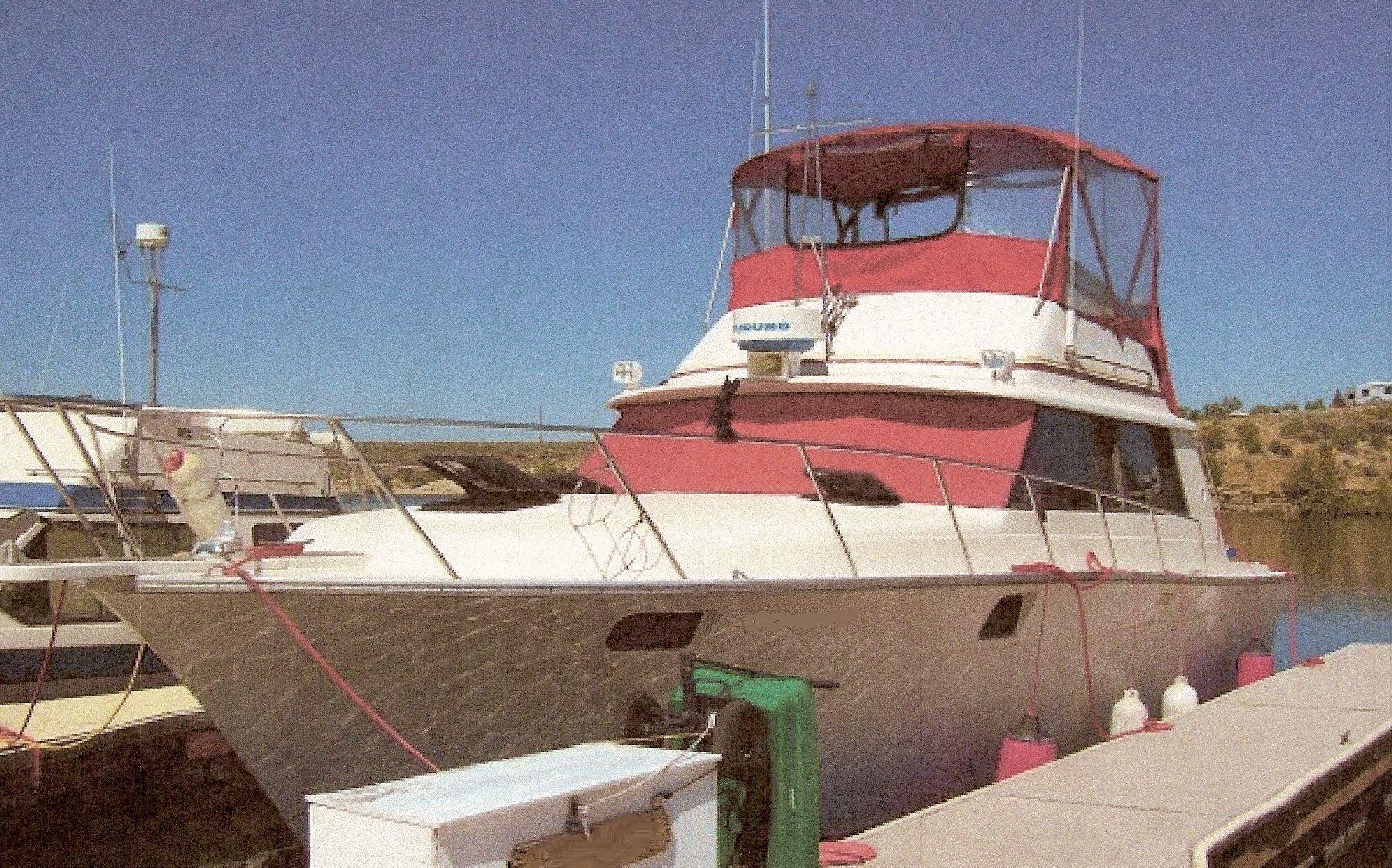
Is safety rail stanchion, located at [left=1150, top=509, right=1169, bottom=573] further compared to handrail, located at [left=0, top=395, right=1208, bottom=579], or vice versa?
safety rail stanchion, located at [left=1150, top=509, right=1169, bottom=573]

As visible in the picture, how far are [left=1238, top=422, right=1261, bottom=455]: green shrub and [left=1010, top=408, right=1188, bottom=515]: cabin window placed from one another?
155 feet

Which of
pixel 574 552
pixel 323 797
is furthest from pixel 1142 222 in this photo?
pixel 323 797

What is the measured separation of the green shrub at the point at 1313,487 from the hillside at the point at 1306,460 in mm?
23

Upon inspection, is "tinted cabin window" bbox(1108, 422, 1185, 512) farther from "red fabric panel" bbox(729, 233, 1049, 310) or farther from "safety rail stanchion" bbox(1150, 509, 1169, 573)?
"red fabric panel" bbox(729, 233, 1049, 310)

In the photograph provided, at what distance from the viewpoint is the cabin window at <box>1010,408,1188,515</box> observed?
336 inches

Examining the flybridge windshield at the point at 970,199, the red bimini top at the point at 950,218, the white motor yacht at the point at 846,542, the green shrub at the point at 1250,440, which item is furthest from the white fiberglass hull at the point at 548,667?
the green shrub at the point at 1250,440

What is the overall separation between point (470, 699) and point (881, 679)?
6.96ft

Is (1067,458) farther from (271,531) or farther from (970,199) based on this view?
(271,531)

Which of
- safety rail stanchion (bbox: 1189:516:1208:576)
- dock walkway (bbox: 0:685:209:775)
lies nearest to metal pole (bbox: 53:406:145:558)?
dock walkway (bbox: 0:685:209:775)

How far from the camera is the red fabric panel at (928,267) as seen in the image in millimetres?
9250

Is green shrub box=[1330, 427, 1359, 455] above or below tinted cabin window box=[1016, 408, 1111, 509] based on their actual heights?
below

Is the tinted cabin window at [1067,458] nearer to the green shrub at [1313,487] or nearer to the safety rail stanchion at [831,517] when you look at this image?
the safety rail stanchion at [831,517]

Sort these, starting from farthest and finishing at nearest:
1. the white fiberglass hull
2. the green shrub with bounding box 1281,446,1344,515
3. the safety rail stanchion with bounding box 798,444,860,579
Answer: the green shrub with bounding box 1281,446,1344,515 < the safety rail stanchion with bounding box 798,444,860,579 < the white fiberglass hull

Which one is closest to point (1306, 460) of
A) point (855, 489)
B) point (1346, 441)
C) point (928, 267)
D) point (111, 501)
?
point (1346, 441)
